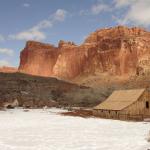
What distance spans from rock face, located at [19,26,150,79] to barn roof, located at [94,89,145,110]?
72.4m

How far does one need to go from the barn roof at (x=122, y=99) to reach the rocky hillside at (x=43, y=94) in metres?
32.9

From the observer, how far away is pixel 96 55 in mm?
145125

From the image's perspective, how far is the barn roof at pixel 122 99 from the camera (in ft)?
137

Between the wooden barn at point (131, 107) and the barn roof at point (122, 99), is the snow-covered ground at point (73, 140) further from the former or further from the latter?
the barn roof at point (122, 99)

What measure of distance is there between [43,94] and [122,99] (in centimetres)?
4720

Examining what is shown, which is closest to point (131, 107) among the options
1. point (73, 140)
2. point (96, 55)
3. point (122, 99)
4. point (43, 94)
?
point (122, 99)

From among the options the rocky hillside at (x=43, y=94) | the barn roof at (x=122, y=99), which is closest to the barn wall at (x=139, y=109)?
the barn roof at (x=122, y=99)

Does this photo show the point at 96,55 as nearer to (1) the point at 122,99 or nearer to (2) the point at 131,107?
(1) the point at 122,99

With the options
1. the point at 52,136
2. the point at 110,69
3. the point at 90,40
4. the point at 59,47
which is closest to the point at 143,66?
the point at 110,69

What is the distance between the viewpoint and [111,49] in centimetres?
14288

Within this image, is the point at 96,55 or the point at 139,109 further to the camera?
the point at 96,55

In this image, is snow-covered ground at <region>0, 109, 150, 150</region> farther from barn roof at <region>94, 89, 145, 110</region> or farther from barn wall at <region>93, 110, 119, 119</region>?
barn wall at <region>93, 110, 119, 119</region>

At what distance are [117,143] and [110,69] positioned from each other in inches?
4587

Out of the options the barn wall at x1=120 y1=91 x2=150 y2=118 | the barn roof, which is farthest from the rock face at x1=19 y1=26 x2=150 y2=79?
the barn wall at x1=120 y1=91 x2=150 y2=118
